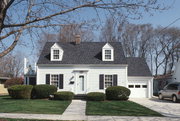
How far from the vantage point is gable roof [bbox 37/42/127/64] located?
22802 millimetres

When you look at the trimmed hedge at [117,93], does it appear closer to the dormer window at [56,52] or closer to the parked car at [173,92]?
the parked car at [173,92]

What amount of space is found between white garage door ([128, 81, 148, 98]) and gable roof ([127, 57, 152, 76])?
1150 mm

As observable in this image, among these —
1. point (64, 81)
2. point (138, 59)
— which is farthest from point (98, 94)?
point (138, 59)

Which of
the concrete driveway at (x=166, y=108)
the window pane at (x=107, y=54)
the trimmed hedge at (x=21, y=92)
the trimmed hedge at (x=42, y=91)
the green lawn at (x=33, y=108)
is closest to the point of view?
the green lawn at (x=33, y=108)

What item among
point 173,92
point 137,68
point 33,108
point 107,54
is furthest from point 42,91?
point 173,92

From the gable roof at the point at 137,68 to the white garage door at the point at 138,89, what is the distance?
1.15m

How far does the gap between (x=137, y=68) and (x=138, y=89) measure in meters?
2.75

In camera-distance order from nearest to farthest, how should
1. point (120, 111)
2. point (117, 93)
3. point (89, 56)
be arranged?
point (120, 111) < point (117, 93) < point (89, 56)

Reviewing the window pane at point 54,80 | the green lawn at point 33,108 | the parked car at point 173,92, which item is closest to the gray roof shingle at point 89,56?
→ the window pane at point 54,80

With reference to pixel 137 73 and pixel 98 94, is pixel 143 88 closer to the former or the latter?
pixel 137 73

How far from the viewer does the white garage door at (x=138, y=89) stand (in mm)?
23875

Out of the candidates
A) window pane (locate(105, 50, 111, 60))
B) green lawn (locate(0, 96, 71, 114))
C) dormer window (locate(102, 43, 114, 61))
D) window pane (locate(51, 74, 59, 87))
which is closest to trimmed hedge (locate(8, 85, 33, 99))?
window pane (locate(51, 74, 59, 87))

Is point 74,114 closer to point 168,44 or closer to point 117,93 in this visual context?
point 117,93

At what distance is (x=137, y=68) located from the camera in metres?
25.4
